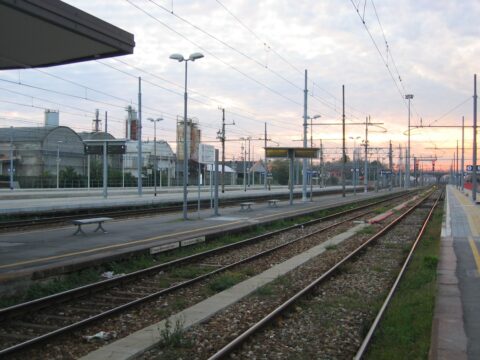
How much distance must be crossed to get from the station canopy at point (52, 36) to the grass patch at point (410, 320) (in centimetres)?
833

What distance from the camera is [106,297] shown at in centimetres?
934

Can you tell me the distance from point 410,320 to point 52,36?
9.49m

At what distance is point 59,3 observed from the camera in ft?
35.5

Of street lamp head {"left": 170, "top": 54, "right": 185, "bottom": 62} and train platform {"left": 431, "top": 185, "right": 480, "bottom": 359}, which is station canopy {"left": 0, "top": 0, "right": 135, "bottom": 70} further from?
train platform {"left": 431, "top": 185, "right": 480, "bottom": 359}

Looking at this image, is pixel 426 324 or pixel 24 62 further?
pixel 24 62

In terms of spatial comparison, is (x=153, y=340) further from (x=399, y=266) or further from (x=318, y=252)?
(x=318, y=252)

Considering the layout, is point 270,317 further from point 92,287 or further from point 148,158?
point 148,158

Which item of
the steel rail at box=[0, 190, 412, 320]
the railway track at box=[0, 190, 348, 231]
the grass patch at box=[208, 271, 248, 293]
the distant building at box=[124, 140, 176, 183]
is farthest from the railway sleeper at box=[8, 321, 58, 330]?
the distant building at box=[124, 140, 176, 183]

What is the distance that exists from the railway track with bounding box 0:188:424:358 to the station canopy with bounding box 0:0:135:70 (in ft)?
17.3

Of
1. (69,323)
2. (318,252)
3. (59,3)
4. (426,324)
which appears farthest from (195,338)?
(318,252)

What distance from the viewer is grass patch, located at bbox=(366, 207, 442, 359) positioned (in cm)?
637

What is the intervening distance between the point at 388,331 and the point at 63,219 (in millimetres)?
18325

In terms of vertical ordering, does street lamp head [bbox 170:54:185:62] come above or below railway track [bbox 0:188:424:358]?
above

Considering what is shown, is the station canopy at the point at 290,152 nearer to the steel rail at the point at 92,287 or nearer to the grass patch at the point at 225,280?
the steel rail at the point at 92,287
